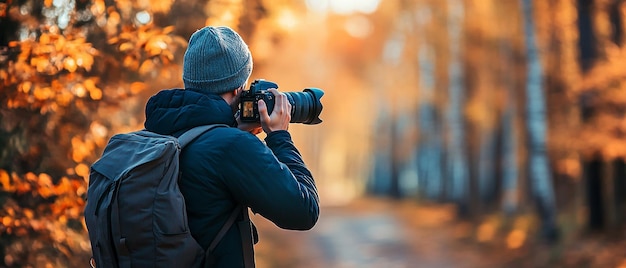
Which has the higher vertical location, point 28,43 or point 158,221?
point 28,43

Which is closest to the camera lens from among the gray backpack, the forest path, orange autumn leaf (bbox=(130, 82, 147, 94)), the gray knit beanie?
the gray knit beanie

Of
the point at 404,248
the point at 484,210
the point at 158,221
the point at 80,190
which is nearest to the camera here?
the point at 158,221

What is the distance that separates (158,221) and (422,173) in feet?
105

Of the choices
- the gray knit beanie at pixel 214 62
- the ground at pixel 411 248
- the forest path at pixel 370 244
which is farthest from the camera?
the forest path at pixel 370 244

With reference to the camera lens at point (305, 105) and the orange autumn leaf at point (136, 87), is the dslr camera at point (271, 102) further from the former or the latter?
the orange autumn leaf at point (136, 87)

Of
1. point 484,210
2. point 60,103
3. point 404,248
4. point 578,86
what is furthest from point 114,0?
point 484,210

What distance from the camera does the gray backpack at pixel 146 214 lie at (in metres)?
2.60

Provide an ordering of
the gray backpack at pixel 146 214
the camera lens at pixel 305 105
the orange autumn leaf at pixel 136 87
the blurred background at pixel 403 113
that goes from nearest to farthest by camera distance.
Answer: the gray backpack at pixel 146 214 → the camera lens at pixel 305 105 → the blurred background at pixel 403 113 → the orange autumn leaf at pixel 136 87

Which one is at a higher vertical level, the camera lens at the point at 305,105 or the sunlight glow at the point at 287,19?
the sunlight glow at the point at 287,19

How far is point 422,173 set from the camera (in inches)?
1348

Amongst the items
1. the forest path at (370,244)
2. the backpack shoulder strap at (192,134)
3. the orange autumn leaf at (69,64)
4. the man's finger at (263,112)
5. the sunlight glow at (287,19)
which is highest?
the sunlight glow at (287,19)

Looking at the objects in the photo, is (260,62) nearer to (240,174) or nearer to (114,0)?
(114,0)

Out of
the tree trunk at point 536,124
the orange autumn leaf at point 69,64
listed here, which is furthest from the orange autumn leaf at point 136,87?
the tree trunk at point 536,124

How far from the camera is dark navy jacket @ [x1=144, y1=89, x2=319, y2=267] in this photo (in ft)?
8.77
